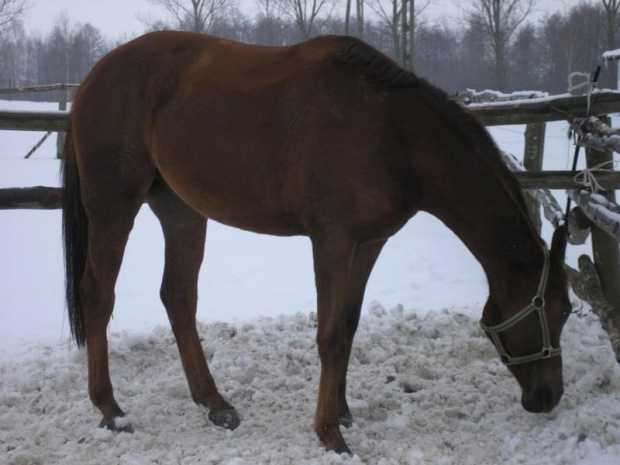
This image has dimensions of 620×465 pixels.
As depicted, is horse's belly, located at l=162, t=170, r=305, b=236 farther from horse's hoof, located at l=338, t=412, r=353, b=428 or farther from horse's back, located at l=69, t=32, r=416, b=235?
horse's hoof, located at l=338, t=412, r=353, b=428

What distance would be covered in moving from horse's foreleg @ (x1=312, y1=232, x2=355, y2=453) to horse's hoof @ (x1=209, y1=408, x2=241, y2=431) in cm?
46

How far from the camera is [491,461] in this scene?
255 centimetres

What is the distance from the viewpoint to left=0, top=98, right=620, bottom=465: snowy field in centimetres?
267

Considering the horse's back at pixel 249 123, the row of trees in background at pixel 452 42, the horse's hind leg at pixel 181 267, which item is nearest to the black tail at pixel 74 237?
the horse's back at pixel 249 123

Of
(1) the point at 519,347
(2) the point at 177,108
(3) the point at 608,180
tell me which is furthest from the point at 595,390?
(2) the point at 177,108

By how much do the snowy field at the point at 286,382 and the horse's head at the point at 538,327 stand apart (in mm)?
255

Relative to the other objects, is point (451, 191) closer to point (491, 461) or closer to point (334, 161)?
point (334, 161)

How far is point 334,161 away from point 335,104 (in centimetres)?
25

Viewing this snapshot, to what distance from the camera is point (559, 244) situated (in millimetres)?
2518

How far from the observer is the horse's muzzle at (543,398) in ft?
8.46

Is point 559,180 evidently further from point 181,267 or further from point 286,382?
point 181,267

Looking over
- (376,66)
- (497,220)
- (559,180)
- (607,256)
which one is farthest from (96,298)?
(607,256)

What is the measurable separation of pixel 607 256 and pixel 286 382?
207cm

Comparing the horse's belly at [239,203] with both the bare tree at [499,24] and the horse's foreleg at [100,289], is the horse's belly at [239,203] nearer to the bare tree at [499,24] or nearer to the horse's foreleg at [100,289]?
the horse's foreleg at [100,289]
